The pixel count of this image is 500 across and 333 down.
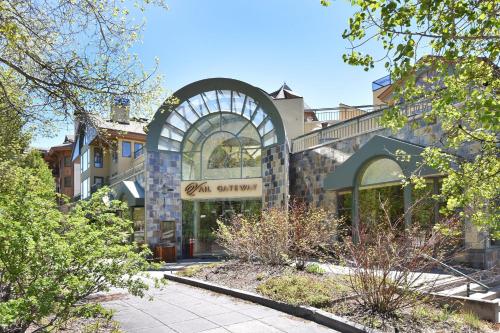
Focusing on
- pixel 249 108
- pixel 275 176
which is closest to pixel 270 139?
pixel 275 176

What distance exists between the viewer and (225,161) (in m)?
22.1

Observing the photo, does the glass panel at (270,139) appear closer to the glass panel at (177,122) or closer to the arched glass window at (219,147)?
the arched glass window at (219,147)

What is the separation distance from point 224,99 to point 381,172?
32.3ft

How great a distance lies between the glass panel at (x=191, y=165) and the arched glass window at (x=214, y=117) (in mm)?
407

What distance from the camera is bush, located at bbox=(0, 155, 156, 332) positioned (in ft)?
14.9

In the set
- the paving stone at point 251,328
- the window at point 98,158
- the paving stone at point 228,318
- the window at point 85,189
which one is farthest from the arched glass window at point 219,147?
the window at point 85,189

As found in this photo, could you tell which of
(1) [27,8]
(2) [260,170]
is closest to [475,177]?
(1) [27,8]

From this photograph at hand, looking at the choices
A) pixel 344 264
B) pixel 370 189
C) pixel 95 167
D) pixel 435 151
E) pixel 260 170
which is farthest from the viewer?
pixel 95 167

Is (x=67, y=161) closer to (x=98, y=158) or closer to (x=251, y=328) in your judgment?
(x=98, y=158)

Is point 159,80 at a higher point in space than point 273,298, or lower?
higher

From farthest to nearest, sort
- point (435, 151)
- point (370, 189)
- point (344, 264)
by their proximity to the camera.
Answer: point (370, 189), point (344, 264), point (435, 151)

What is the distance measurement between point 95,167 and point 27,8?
2984 cm

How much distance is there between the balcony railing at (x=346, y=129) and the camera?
14845mm

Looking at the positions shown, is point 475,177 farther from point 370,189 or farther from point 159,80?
point 370,189
